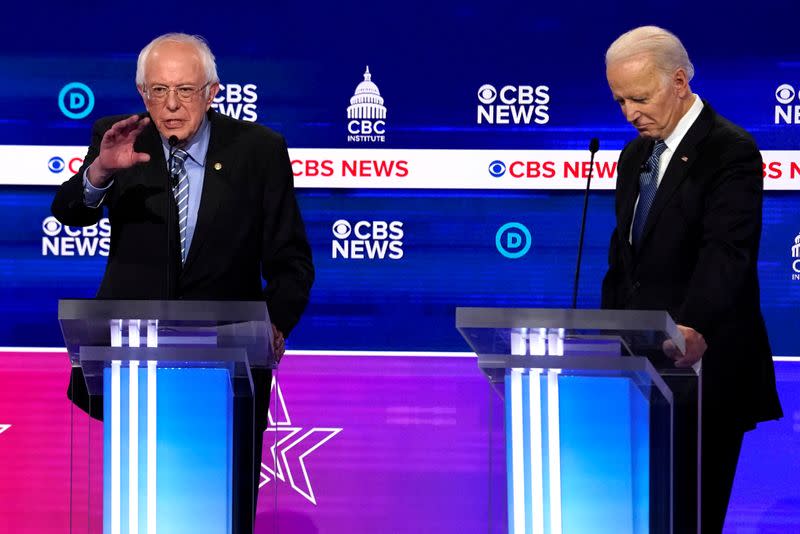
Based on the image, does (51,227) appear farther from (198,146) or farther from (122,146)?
(122,146)

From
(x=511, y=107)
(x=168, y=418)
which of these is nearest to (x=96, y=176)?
(x=168, y=418)

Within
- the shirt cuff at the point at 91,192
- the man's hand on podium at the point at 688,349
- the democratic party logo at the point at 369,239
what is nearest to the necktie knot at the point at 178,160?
the shirt cuff at the point at 91,192

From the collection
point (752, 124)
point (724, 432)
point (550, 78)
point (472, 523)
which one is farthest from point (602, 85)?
point (724, 432)

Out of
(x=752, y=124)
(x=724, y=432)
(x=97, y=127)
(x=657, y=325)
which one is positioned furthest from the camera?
(x=752, y=124)

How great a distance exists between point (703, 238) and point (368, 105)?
6.14 ft

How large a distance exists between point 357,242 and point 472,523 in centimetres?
106

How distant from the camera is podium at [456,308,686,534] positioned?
2.78 metres

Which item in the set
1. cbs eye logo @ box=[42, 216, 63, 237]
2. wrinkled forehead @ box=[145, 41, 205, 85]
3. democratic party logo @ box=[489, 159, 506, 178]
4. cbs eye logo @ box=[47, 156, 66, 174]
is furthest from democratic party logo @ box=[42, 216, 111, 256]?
wrinkled forehead @ box=[145, 41, 205, 85]

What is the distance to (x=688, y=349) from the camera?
299cm

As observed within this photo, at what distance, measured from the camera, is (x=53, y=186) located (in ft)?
16.8

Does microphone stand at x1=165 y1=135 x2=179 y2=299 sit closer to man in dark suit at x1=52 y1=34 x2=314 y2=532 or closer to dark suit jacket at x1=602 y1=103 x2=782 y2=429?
man in dark suit at x1=52 y1=34 x2=314 y2=532

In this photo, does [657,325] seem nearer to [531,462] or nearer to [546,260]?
[531,462]

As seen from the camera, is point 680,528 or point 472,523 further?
point 472,523

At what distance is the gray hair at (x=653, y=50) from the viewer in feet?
11.8
